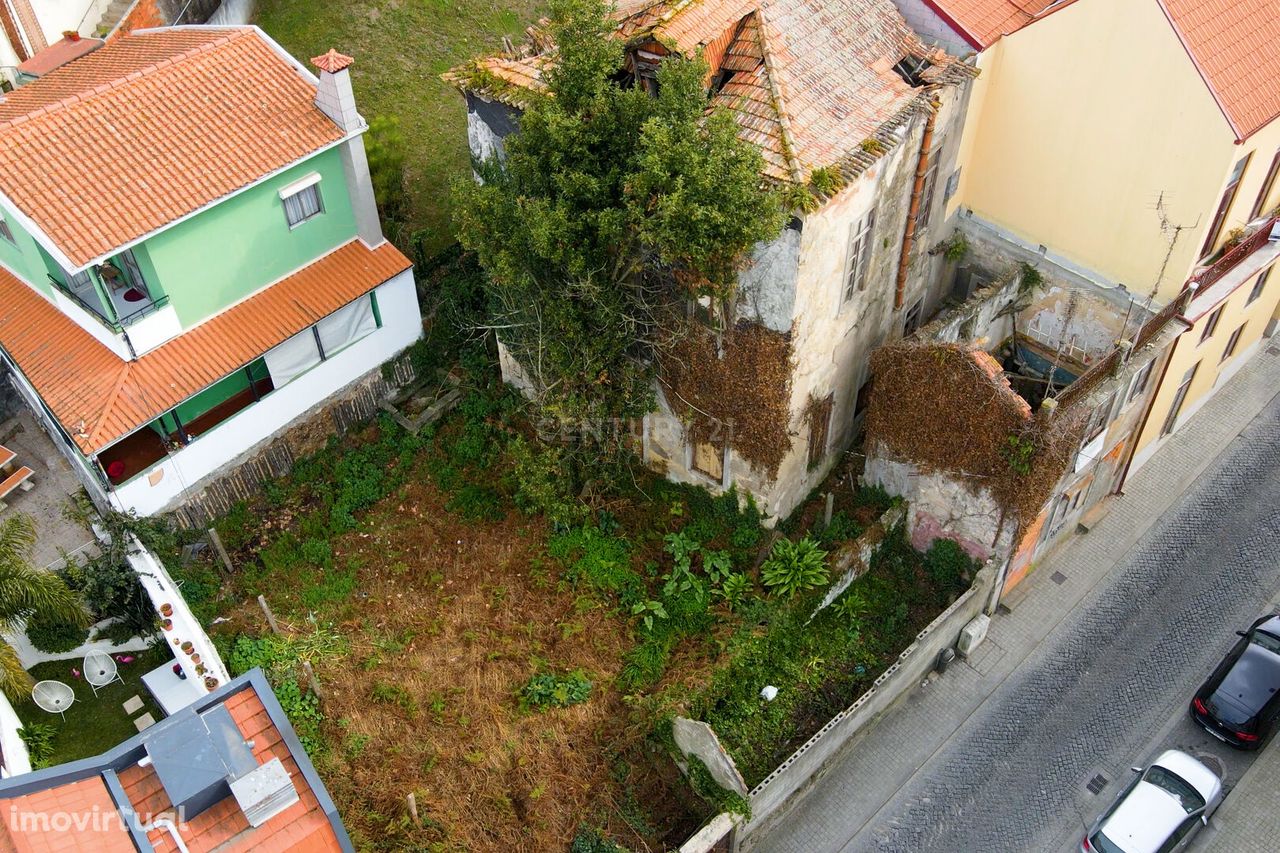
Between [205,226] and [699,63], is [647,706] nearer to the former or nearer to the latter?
[699,63]

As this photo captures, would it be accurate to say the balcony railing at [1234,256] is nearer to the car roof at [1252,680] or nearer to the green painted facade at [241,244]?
the car roof at [1252,680]

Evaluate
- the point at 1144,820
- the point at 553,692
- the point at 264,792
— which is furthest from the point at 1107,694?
the point at 264,792

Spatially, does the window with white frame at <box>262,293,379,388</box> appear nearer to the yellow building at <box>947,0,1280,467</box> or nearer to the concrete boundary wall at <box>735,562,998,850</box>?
the concrete boundary wall at <box>735,562,998,850</box>

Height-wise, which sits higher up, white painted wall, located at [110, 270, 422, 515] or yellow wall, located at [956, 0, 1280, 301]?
yellow wall, located at [956, 0, 1280, 301]

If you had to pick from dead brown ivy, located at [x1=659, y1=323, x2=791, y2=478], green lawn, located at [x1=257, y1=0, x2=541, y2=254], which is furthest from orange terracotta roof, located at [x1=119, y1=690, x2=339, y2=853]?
green lawn, located at [x1=257, y1=0, x2=541, y2=254]

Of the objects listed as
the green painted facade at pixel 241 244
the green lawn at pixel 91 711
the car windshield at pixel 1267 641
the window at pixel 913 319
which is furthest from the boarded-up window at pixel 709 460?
the green lawn at pixel 91 711

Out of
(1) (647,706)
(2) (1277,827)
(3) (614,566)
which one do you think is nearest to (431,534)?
(3) (614,566)
